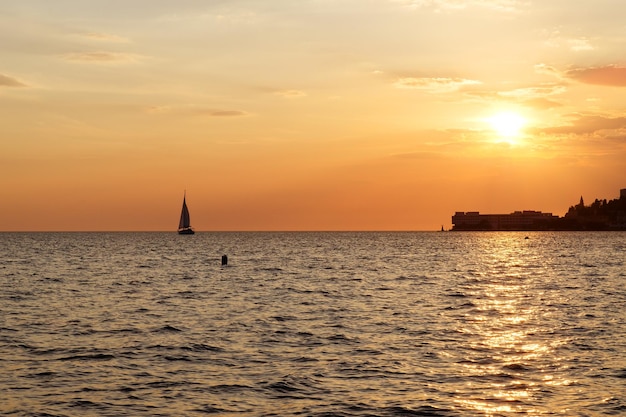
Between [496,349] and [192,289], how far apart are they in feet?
150

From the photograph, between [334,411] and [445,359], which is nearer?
[334,411]

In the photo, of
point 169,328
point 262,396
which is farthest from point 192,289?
point 262,396

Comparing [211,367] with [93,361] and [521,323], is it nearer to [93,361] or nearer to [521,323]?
[93,361]

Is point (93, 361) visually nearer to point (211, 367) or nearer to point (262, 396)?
point (211, 367)

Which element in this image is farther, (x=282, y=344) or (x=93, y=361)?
(x=282, y=344)

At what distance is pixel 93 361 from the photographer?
36.1 meters

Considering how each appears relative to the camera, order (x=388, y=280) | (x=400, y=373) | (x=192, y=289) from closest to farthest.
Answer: (x=400, y=373) → (x=192, y=289) → (x=388, y=280)

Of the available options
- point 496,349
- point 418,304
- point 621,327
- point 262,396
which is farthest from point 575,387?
point 418,304

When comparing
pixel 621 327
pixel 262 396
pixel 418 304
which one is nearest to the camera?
pixel 262 396

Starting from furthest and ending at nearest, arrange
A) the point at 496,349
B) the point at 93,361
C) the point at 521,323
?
1. the point at 521,323
2. the point at 496,349
3. the point at 93,361

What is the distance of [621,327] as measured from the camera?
47.5m

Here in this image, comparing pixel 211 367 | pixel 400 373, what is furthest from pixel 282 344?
pixel 400 373

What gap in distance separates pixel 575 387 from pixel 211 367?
15490mm

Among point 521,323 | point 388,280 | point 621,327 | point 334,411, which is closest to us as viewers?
point 334,411
